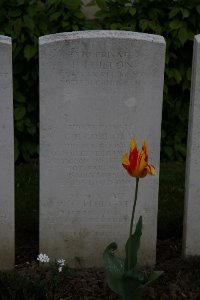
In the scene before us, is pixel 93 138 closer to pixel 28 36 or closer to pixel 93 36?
pixel 93 36

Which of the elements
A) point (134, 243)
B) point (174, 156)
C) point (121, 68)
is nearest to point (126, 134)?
point (121, 68)

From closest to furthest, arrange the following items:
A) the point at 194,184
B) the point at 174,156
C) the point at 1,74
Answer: the point at 1,74 < the point at 194,184 < the point at 174,156

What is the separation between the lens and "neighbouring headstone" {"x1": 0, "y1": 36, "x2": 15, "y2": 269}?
4031 millimetres

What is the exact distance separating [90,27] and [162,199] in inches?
64.6

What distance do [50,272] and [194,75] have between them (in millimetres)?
1411

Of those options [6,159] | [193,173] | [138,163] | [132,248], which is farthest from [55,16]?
[138,163]

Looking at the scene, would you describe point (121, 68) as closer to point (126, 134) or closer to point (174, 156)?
point (126, 134)

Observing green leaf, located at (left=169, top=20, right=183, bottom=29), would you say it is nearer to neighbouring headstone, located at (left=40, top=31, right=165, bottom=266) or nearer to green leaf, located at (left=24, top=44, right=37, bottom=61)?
green leaf, located at (left=24, top=44, right=37, bottom=61)

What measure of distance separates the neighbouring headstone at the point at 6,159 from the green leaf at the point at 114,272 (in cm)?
76

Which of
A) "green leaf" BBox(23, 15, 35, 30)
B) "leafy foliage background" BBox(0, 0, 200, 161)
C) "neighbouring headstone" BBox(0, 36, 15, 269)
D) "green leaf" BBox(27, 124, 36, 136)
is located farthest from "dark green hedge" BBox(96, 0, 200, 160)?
"neighbouring headstone" BBox(0, 36, 15, 269)

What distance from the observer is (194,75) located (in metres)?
4.16

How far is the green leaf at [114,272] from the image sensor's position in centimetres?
370

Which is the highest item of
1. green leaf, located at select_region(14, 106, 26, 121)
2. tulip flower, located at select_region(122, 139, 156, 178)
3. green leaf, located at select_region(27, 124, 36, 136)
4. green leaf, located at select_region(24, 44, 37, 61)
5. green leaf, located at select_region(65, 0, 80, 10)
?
green leaf, located at select_region(65, 0, 80, 10)

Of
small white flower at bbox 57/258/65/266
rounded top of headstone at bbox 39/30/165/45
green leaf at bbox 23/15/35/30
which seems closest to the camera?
rounded top of headstone at bbox 39/30/165/45
